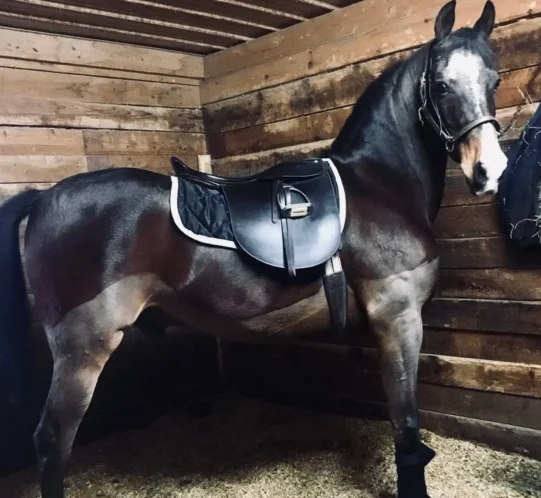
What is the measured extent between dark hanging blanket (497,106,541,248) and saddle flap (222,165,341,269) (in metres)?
0.68

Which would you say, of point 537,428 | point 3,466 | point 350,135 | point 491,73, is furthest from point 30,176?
point 537,428

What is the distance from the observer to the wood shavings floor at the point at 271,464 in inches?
79.7

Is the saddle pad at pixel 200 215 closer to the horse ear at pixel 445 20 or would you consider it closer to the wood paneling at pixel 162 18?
the horse ear at pixel 445 20

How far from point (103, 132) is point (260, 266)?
4.36 ft

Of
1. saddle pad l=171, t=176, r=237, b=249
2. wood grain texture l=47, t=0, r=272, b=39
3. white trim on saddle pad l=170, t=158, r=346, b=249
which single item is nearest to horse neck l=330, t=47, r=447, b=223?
white trim on saddle pad l=170, t=158, r=346, b=249

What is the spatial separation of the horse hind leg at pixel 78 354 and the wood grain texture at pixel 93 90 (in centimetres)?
117

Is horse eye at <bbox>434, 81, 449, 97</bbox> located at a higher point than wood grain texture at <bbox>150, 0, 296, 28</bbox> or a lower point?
lower

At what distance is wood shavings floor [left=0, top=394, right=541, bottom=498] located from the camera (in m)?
2.03

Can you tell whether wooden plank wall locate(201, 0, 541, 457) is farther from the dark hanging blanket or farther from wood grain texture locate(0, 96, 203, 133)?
wood grain texture locate(0, 96, 203, 133)

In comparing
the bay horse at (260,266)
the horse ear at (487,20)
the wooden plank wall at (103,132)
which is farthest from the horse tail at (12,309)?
the horse ear at (487,20)

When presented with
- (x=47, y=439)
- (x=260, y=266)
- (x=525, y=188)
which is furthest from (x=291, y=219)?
(x=47, y=439)

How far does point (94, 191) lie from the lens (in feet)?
5.39

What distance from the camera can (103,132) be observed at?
2582 millimetres

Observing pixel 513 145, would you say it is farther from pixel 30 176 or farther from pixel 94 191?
pixel 30 176
